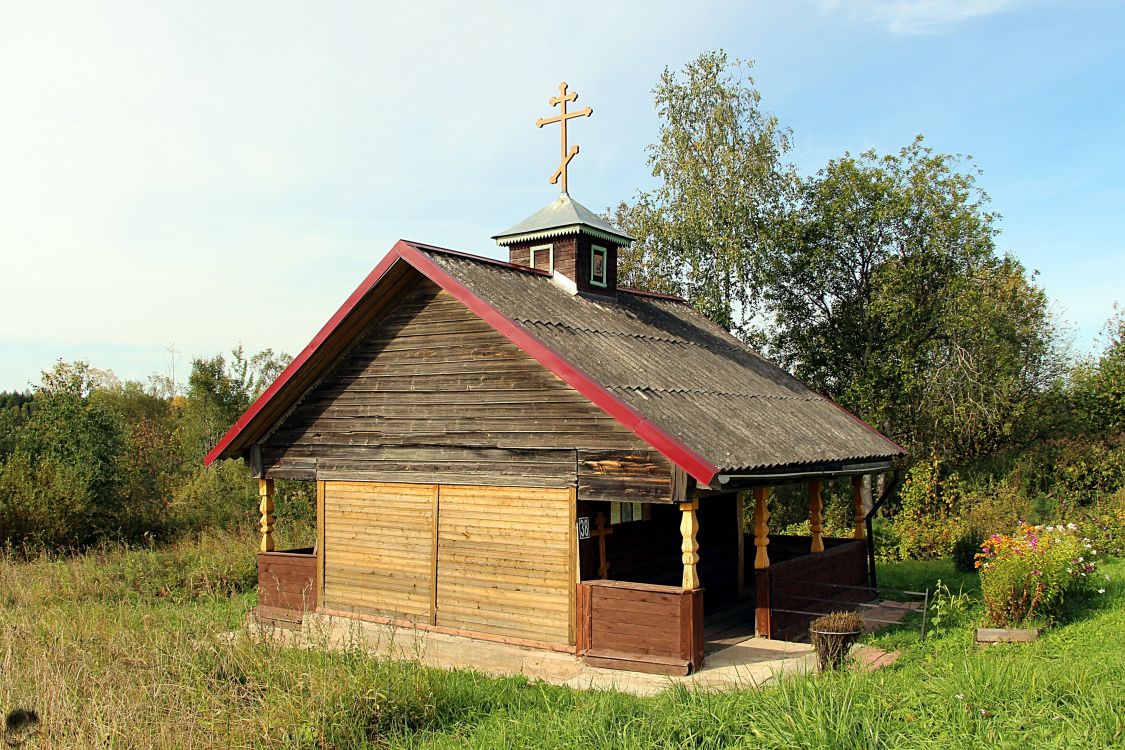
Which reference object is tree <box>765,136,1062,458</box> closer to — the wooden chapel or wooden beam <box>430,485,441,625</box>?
the wooden chapel

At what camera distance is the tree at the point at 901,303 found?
21891 millimetres

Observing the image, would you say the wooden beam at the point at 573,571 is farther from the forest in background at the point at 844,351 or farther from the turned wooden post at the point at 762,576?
the forest in background at the point at 844,351

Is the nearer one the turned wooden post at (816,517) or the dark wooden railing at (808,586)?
the dark wooden railing at (808,586)

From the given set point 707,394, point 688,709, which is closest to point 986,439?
point 707,394

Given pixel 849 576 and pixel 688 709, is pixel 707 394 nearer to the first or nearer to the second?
pixel 849 576

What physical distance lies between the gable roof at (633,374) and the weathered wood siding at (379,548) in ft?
6.29

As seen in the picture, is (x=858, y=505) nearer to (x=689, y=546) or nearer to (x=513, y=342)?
(x=689, y=546)

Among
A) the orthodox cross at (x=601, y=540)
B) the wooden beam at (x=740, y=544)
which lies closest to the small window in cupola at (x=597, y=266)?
the wooden beam at (x=740, y=544)

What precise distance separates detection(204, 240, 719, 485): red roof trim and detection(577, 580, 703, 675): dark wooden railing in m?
1.48

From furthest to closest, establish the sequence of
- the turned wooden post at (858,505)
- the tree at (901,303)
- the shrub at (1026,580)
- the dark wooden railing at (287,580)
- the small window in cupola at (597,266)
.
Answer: the tree at (901,303) < the small window in cupola at (597,266) < the turned wooden post at (858,505) < the dark wooden railing at (287,580) < the shrub at (1026,580)

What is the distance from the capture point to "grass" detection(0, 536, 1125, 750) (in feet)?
20.7

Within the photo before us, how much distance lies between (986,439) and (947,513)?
5170mm

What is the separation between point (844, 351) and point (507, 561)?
15047mm

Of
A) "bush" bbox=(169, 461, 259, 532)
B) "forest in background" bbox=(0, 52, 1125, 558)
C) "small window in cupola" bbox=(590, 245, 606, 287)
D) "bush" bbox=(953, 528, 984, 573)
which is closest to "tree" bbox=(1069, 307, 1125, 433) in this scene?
"forest in background" bbox=(0, 52, 1125, 558)
